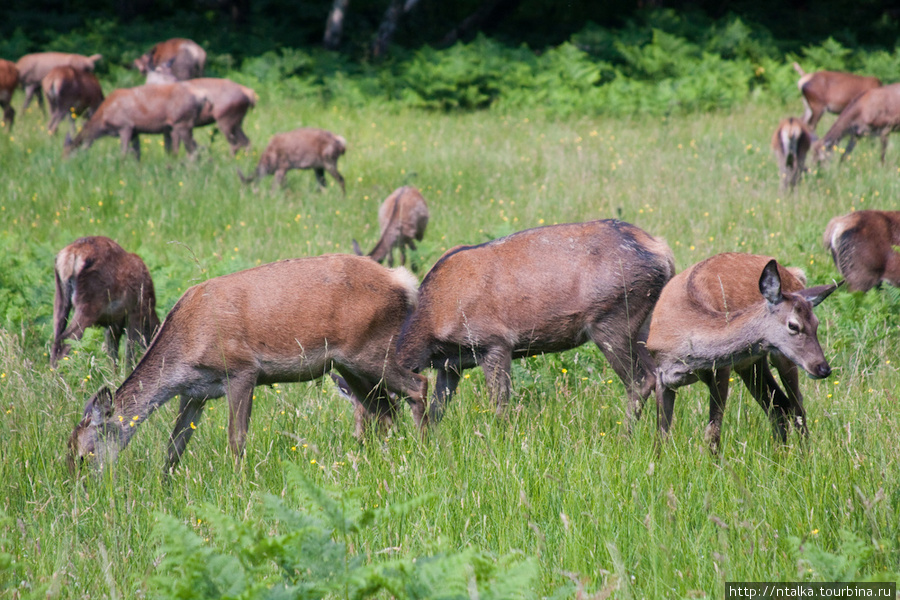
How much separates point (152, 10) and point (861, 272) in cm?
2725

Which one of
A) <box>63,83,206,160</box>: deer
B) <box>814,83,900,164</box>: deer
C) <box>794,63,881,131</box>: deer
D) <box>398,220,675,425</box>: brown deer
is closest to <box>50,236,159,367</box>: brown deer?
<box>398,220,675,425</box>: brown deer

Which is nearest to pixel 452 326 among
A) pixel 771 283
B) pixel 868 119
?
Result: pixel 771 283

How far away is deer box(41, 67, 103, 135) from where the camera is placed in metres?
17.2

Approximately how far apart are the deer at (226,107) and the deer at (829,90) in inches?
437

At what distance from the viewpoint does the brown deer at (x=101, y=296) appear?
23.4 ft

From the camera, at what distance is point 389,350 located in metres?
5.70

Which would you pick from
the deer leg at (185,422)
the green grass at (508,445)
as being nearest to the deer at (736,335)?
the green grass at (508,445)

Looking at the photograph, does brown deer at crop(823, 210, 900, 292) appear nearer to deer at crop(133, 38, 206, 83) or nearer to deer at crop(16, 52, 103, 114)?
deer at crop(133, 38, 206, 83)

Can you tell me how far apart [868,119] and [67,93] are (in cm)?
1456

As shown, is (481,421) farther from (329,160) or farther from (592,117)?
(592,117)

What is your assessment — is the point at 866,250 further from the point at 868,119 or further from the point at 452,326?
the point at 868,119

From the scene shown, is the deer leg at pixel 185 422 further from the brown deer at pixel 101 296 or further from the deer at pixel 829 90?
the deer at pixel 829 90

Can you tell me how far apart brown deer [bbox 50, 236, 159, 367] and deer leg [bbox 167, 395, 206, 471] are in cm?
159

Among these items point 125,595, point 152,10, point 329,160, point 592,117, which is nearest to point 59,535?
point 125,595
